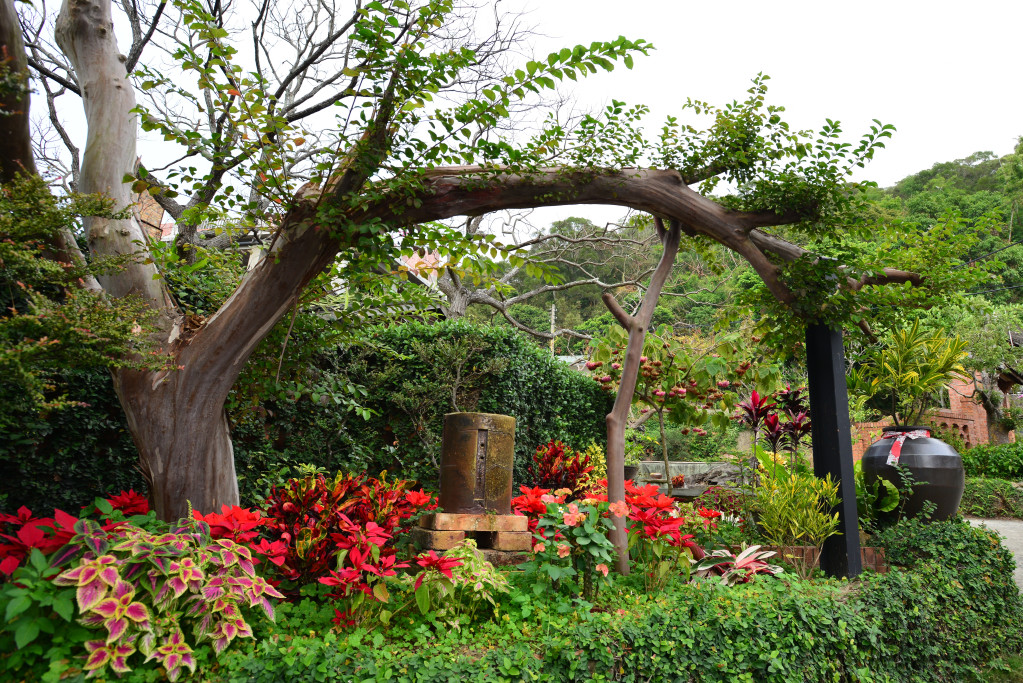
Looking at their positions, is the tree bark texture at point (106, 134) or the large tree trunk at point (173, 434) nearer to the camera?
the large tree trunk at point (173, 434)

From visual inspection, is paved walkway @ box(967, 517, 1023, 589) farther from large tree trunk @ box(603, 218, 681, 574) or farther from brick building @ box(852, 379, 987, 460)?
large tree trunk @ box(603, 218, 681, 574)

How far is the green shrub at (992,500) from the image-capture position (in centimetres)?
1238

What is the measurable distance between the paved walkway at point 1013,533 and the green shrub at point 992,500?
1.52ft

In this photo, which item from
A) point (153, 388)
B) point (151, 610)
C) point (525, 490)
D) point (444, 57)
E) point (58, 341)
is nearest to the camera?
point (58, 341)

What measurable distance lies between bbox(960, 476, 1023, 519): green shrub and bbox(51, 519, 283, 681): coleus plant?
45.6 ft

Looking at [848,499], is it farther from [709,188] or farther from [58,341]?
[58,341]

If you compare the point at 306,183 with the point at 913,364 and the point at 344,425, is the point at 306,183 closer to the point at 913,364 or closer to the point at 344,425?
the point at 344,425

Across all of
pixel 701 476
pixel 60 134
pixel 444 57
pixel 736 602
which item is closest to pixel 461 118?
pixel 444 57

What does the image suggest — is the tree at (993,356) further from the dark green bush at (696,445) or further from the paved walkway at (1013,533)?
the dark green bush at (696,445)

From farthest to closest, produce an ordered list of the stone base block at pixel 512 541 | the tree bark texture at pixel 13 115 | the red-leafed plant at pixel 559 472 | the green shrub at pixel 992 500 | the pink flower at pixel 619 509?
the green shrub at pixel 992 500, the red-leafed plant at pixel 559 472, the stone base block at pixel 512 541, the pink flower at pixel 619 509, the tree bark texture at pixel 13 115

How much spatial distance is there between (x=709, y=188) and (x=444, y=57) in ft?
8.23

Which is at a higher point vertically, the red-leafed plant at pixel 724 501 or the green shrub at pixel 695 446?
the green shrub at pixel 695 446

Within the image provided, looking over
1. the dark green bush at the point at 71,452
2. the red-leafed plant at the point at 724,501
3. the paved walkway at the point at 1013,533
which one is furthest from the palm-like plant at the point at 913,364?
the dark green bush at the point at 71,452

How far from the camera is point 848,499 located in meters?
4.76
